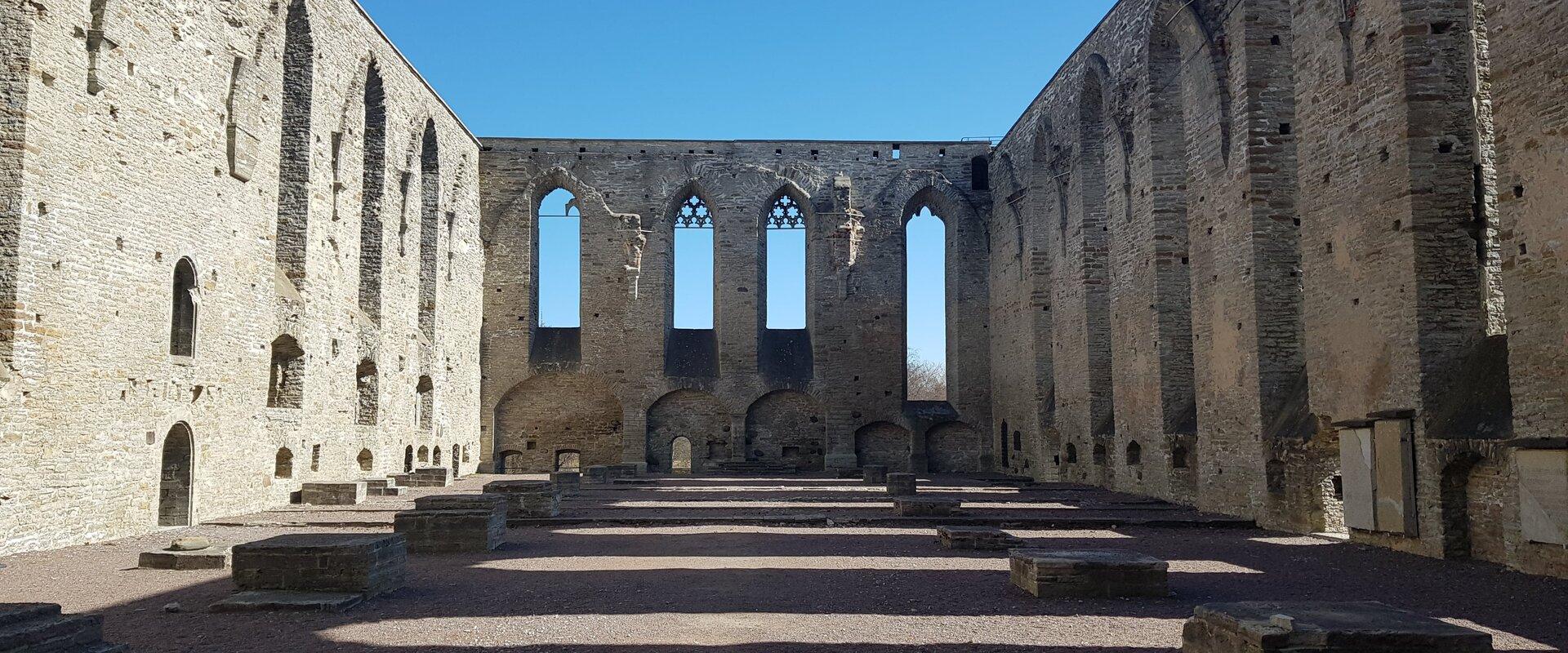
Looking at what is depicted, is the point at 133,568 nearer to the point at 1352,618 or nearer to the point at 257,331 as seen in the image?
the point at 257,331

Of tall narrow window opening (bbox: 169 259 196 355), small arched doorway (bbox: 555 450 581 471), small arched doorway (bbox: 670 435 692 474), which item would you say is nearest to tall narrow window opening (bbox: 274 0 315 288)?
tall narrow window opening (bbox: 169 259 196 355)

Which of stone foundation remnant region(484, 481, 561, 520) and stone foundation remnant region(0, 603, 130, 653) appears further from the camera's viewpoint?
stone foundation remnant region(484, 481, 561, 520)

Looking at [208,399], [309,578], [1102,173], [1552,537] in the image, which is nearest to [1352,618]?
[1552,537]

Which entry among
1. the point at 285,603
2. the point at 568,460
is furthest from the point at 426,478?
the point at 285,603

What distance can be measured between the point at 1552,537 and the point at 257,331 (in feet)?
47.9

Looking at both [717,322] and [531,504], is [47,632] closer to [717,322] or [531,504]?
[531,504]

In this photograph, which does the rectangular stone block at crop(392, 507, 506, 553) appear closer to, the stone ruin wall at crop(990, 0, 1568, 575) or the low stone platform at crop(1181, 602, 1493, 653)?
the low stone platform at crop(1181, 602, 1493, 653)

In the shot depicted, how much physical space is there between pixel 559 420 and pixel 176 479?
13.9 metres

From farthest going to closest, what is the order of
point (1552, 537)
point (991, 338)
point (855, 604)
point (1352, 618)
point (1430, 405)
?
point (991, 338) → point (1430, 405) → point (1552, 537) → point (855, 604) → point (1352, 618)

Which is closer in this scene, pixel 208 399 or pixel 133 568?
pixel 133 568

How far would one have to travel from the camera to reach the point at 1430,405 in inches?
383

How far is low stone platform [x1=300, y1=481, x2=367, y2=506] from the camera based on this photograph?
50.8ft

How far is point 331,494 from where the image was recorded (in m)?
15.6

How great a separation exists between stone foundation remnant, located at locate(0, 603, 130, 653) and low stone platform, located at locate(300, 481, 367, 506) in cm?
1067
